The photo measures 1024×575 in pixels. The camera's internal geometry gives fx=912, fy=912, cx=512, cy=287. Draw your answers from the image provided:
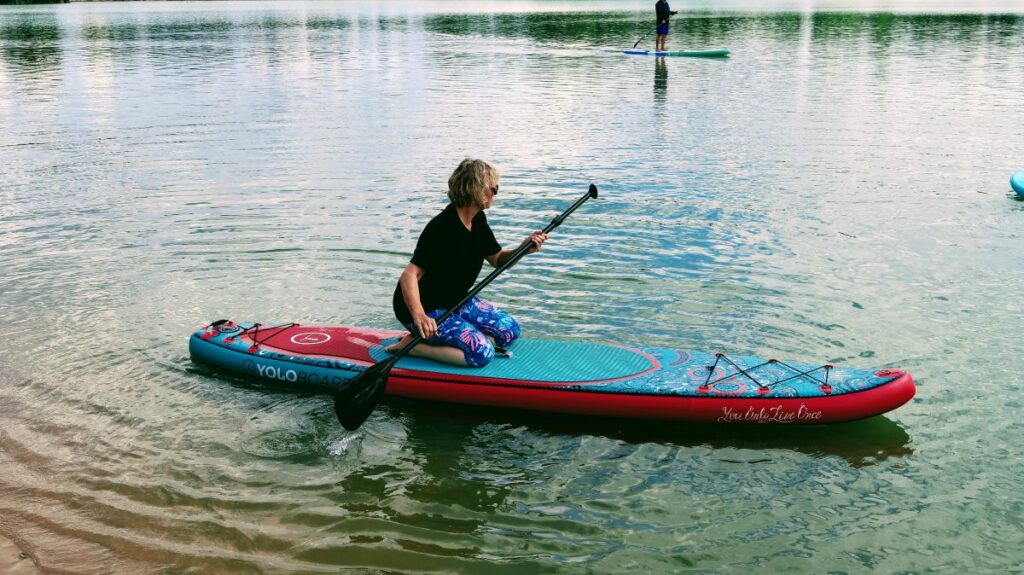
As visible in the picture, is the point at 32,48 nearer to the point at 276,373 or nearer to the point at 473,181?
the point at 276,373

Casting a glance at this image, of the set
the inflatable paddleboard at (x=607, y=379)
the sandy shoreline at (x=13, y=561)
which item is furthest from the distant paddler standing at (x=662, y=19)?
the sandy shoreline at (x=13, y=561)

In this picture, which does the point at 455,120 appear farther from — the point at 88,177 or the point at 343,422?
the point at 343,422

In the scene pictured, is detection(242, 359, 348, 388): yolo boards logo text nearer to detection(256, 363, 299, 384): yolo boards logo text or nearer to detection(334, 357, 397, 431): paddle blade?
detection(256, 363, 299, 384): yolo boards logo text

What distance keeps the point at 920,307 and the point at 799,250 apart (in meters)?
1.83

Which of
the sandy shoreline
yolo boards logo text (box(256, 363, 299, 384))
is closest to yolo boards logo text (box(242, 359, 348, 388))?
yolo boards logo text (box(256, 363, 299, 384))

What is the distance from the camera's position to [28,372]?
6902 mm

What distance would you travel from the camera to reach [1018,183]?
1171cm

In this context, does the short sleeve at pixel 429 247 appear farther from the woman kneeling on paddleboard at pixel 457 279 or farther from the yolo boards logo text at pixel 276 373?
the yolo boards logo text at pixel 276 373

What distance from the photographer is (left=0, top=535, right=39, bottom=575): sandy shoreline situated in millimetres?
4520

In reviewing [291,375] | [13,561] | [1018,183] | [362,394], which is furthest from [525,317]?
[1018,183]

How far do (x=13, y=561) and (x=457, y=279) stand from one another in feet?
10.4

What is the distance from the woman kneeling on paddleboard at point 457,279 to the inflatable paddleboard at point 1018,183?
812 centimetres

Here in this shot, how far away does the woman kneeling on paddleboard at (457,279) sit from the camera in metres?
6.06

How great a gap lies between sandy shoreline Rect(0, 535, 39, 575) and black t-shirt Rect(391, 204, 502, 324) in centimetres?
275
